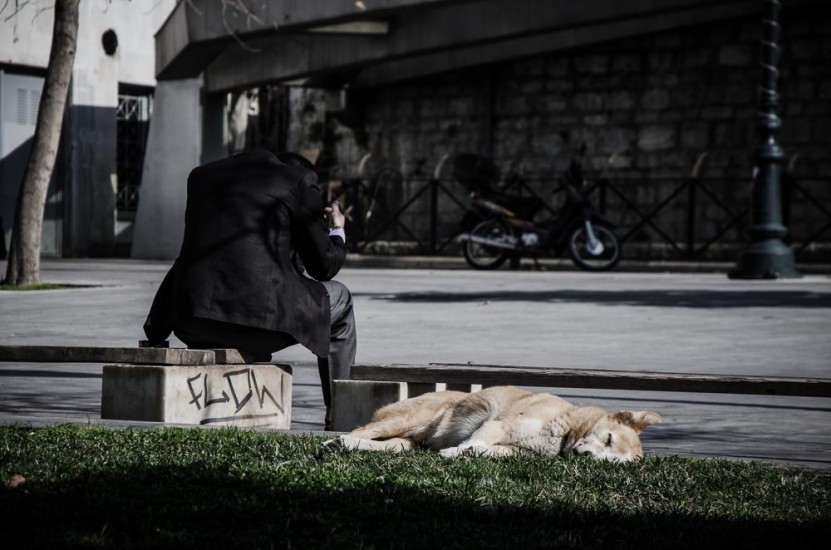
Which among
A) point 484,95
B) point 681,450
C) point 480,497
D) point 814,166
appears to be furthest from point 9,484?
point 484,95

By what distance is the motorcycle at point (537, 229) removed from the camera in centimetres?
2252

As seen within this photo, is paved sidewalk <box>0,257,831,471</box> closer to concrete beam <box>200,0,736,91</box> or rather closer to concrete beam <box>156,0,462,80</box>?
concrete beam <box>156,0,462,80</box>

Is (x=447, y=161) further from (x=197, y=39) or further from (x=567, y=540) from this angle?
(x=567, y=540)

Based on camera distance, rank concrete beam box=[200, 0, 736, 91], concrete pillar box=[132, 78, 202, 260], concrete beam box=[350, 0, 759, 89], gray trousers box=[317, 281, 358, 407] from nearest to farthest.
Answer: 1. gray trousers box=[317, 281, 358, 407]
2. concrete beam box=[200, 0, 736, 91]
3. concrete beam box=[350, 0, 759, 89]
4. concrete pillar box=[132, 78, 202, 260]

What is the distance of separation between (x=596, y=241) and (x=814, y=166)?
181 inches

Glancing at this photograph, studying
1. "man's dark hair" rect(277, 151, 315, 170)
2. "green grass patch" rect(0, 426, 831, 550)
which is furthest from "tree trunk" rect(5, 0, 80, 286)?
"green grass patch" rect(0, 426, 831, 550)

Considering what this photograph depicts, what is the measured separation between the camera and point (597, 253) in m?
22.5

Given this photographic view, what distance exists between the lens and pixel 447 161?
27734 millimetres

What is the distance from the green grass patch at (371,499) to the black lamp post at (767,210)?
14351 mm

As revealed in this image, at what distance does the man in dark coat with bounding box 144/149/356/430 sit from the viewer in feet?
20.0

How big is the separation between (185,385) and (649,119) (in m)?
20.3

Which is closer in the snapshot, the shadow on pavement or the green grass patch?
the green grass patch

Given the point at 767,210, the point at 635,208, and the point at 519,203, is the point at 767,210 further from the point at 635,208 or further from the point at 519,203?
the point at 635,208

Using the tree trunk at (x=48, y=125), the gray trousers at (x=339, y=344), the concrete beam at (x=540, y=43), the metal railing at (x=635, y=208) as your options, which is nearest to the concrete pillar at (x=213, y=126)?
the metal railing at (x=635, y=208)
